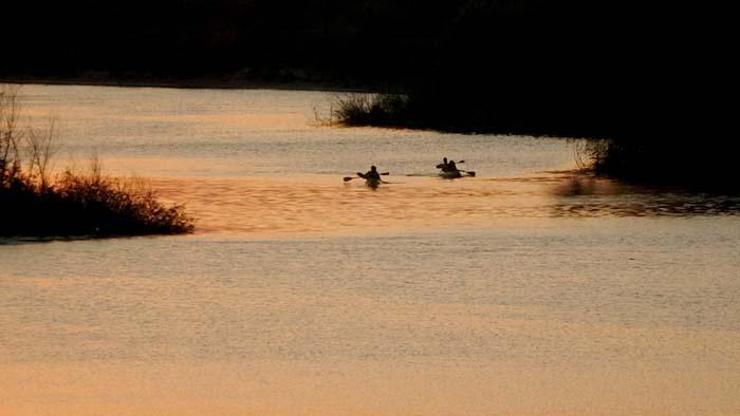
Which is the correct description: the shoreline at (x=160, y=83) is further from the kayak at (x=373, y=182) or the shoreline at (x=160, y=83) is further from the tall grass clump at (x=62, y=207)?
the tall grass clump at (x=62, y=207)

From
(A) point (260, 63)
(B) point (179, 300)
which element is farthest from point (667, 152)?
(A) point (260, 63)

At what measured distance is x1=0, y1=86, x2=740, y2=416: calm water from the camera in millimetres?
12883

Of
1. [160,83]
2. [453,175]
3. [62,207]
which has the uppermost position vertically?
[62,207]

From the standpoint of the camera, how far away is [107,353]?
565 inches

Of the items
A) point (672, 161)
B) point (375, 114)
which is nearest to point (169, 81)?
point (375, 114)

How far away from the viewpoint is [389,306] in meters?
16.9

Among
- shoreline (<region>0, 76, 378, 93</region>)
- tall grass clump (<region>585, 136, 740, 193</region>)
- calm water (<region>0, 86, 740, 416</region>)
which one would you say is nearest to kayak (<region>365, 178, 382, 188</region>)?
calm water (<region>0, 86, 740, 416</region>)

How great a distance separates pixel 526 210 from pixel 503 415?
568 inches

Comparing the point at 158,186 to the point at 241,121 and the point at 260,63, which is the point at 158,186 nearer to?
the point at 241,121

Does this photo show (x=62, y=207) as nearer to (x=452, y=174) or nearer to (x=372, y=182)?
(x=372, y=182)

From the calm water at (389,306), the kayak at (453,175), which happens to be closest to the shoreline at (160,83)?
the kayak at (453,175)

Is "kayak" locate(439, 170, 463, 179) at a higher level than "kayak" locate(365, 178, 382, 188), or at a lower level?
lower

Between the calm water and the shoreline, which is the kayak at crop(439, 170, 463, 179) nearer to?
the calm water

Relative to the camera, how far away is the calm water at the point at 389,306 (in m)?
12.9
